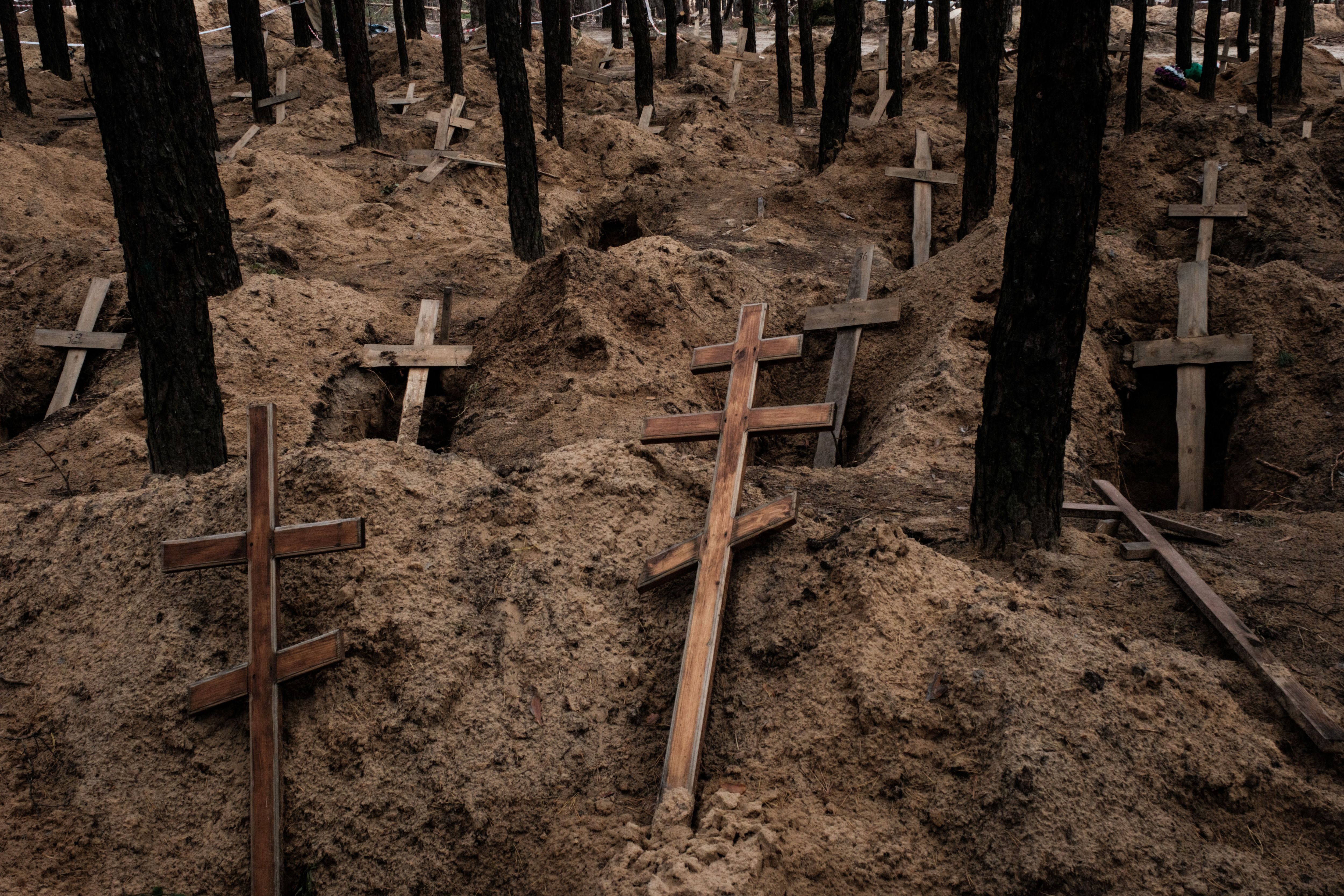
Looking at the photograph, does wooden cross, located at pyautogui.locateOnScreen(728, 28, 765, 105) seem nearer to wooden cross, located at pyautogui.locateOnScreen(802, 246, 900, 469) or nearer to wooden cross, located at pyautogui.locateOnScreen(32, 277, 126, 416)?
wooden cross, located at pyautogui.locateOnScreen(802, 246, 900, 469)

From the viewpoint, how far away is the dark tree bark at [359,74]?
1254cm

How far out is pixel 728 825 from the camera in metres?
2.64

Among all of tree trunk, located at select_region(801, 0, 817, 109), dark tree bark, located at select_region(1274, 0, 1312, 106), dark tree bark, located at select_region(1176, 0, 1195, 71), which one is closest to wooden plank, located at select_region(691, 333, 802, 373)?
tree trunk, located at select_region(801, 0, 817, 109)

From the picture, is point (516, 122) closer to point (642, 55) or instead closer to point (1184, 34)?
point (642, 55)

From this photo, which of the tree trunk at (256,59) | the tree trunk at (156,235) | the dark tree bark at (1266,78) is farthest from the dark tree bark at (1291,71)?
the tree trunk at (156,235)

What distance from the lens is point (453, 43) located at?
51.8ft

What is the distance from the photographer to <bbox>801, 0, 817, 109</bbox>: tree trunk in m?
16.3

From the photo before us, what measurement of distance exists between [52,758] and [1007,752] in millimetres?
3418

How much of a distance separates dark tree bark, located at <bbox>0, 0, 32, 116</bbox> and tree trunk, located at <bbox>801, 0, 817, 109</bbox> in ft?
43.9

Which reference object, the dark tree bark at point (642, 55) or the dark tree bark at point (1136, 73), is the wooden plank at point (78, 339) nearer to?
the dark tree bark at point (642, 55)

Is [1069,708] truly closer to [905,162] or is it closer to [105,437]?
[105,437]

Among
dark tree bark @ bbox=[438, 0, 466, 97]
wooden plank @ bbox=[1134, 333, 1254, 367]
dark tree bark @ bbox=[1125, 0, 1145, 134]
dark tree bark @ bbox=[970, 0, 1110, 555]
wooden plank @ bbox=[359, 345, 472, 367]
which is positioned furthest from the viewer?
dark tree bark @ bbox=[438, 0, 466, 97]

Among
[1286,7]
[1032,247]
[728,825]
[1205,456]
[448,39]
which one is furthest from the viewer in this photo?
[448,39]

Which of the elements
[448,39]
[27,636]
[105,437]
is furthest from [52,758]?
[448,39]
